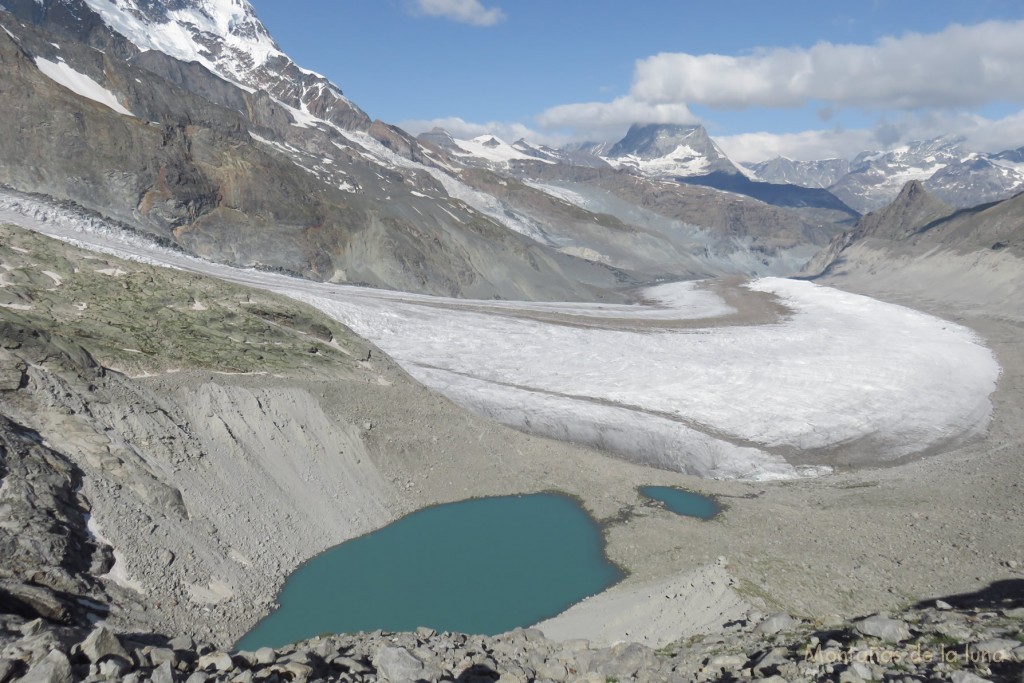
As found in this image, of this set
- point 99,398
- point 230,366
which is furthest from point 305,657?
point 230,366

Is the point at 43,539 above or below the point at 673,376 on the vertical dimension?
below

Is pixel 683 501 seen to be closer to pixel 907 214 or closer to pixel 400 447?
pixel 400 447

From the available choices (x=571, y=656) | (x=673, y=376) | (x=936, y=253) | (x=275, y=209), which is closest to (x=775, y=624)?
(x=571, y=656)

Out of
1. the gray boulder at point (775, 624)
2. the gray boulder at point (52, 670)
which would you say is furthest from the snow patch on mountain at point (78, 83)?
the gray boulder at point (775, 624)

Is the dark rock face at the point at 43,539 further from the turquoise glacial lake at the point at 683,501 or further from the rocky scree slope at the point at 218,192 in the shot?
the rocky scree slope at the point at 218,192

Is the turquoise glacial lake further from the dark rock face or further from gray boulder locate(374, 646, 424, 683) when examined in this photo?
the dark rock face
